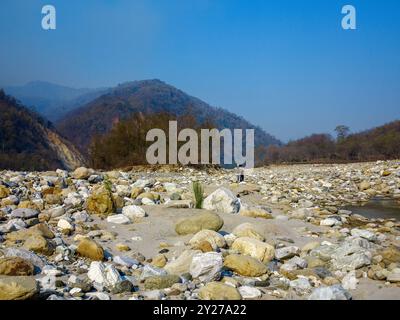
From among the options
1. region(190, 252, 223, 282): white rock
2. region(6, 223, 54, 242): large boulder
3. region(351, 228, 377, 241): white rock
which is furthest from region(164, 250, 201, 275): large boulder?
region(351, 228, 377, 241): white rock

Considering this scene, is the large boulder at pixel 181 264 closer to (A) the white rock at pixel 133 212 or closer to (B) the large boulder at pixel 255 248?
(B) the large boulder at pixel 255 248

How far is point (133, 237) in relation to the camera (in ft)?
17.2

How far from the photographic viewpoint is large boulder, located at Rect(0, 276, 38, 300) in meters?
2.88

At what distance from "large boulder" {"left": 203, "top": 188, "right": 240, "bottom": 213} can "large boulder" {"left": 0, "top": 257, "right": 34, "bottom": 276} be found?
380 centimetres

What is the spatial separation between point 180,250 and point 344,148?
1498 inches

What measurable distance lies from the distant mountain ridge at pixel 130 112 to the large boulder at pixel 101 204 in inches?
728

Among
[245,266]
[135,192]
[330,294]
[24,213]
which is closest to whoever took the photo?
[330,294]

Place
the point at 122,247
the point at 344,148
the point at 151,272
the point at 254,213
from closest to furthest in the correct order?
the point at 151,272 → the point at 122,247 → the point at 254,213 → the point at 344,148

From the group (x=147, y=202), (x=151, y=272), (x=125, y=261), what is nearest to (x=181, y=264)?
(x=151, y=272)

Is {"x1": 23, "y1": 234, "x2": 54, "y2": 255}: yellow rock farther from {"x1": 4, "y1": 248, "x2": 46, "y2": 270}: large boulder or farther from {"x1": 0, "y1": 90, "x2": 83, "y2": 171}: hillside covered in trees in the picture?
{"x1": 0, "y1": 90, "x2": 83, "y2": 171}: hillside covered in trees

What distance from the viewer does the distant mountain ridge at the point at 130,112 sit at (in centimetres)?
7150

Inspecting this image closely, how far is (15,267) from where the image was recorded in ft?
11.3

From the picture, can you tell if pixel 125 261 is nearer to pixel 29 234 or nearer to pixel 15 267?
pixel 15 267
